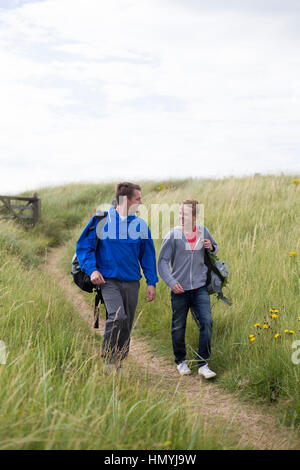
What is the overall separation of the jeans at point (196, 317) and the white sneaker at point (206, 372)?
0.32ft

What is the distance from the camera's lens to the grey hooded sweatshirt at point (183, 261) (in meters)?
4.97

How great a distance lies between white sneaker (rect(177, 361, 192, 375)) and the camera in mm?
5046

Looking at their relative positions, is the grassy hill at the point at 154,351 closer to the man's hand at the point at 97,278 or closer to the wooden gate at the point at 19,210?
the man's hand at the point at 97,278

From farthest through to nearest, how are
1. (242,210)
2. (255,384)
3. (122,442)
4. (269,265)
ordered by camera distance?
(242,210)
(269,265)
(255,384)
(122,442)

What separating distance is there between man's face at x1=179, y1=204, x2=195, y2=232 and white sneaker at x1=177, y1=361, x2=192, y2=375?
159 cm

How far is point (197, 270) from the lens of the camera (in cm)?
500

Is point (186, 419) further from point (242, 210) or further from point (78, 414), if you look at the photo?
point (242, 210)

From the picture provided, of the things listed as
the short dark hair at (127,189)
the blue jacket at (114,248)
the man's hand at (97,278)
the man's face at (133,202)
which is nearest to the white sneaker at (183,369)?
the blue jacket at (114,248)

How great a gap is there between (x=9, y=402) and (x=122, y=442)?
72 centimetres

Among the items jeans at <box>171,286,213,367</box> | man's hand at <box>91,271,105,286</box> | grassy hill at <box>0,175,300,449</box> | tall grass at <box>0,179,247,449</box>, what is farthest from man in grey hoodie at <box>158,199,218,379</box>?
tall grass at <box>0,179,247,449</box>

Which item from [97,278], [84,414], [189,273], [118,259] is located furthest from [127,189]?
[84,414]

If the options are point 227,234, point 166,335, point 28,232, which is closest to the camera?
point 166,335
